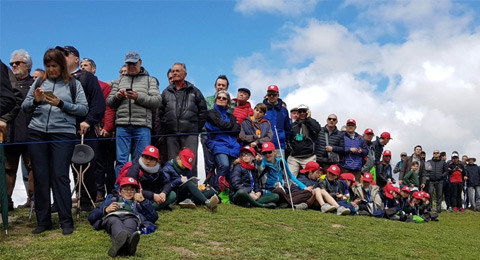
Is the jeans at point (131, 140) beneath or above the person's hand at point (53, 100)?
beneath

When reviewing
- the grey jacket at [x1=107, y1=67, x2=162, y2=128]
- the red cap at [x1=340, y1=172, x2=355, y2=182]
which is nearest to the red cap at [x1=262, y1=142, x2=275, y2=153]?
the red cap at [x1=340, y1=172, x2=355, y2=182]

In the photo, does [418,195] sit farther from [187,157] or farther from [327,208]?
[187,157]

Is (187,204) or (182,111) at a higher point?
(182,111)

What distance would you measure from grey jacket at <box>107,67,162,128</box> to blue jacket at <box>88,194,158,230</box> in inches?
81.9

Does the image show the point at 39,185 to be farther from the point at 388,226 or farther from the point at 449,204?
the point at 449,204

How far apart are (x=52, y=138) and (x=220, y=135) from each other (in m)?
4.49

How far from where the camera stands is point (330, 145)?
13344 mm

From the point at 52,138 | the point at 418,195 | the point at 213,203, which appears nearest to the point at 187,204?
the point at 213,203

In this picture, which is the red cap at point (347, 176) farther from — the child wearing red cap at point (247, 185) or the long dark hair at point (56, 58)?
the long dark hair at point (56, 58)

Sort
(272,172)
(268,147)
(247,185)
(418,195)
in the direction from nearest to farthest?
(247,185) → (268,147) → (272,172) → (418,195)

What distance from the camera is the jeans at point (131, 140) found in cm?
952

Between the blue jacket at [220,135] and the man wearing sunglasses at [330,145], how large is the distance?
9.76ft

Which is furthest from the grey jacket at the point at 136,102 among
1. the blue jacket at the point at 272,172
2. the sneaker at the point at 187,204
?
the blue jacket at the point at 272,172

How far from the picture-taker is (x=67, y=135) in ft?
23.7
